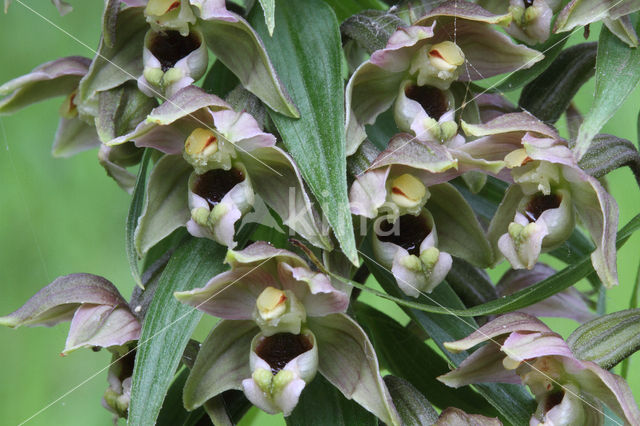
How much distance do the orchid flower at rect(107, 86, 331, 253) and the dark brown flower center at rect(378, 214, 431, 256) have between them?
4.5 inches

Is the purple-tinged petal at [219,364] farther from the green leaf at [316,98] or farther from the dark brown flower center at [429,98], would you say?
the dark brown flower center at [429,98]

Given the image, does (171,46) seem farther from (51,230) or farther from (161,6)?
(51,230)

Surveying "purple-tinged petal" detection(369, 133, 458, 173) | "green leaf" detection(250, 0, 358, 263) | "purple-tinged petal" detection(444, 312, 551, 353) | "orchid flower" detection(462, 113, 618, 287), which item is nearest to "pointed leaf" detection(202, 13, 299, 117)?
"green leaf" detection(250, 0, 358, 263)

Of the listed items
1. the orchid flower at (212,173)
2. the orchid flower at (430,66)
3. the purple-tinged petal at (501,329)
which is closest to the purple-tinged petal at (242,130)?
the orchid flower at (212,173)

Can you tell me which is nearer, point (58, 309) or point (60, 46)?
point (58, 309)

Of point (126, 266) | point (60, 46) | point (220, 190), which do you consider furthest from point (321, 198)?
point (60, 46)

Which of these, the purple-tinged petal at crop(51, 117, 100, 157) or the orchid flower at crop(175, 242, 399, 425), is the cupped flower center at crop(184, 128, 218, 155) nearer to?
the orchid flower at crop(175, 242, 399, 425)

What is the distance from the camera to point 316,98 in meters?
1.04

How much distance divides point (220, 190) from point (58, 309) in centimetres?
28

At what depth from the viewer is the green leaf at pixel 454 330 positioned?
108 cm

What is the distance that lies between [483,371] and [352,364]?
6.5 inches

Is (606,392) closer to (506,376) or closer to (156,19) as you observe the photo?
(506,376)

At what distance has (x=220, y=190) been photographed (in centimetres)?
107

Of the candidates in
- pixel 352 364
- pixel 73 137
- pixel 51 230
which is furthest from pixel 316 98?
pixel 51 230
